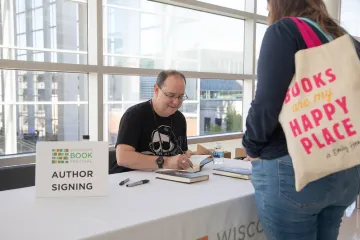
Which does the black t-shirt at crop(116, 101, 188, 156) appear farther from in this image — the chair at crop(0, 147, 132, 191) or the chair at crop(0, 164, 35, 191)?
the chair at crop(0, 164, 35, 191)

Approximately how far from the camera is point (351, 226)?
298 centimetres

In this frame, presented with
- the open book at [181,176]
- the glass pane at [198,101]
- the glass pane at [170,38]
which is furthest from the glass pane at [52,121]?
the open book at [181,176]

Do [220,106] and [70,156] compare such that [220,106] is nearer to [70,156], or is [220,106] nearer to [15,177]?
[15,177]

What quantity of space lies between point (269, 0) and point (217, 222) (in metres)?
0.78

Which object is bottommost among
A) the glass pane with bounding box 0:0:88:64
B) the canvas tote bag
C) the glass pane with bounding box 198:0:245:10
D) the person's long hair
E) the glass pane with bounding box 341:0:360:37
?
the canvas tote bag

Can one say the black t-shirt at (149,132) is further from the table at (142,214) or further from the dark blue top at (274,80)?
the dark blue top at (274,80)

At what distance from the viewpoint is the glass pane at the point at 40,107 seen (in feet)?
8.68

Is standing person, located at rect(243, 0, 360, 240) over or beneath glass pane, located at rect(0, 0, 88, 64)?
beneath

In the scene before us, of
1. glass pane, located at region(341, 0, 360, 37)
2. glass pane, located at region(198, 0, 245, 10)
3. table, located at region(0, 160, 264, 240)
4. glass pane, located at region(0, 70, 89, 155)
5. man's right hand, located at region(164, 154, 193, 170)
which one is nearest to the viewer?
table, located at region(0, 160, 264, 240)

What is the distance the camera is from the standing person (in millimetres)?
968

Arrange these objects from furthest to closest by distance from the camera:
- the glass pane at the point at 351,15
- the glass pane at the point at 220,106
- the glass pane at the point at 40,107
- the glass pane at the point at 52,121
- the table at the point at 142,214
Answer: the glass pane at the point at 351,15
the glass pane at the point at 220,106
the glass pane at the point at 52,121
the glass pane at the point at 40,107
the table at the point at 142,214

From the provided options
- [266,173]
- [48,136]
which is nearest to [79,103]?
[48,136]

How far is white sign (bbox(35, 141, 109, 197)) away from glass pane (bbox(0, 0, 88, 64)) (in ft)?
4.77

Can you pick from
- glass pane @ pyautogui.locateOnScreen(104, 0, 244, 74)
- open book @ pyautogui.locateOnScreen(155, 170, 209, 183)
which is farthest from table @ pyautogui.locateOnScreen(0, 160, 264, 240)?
glass pane @ pyautogui.locateOnScreen(104, 0, 244, 74)
